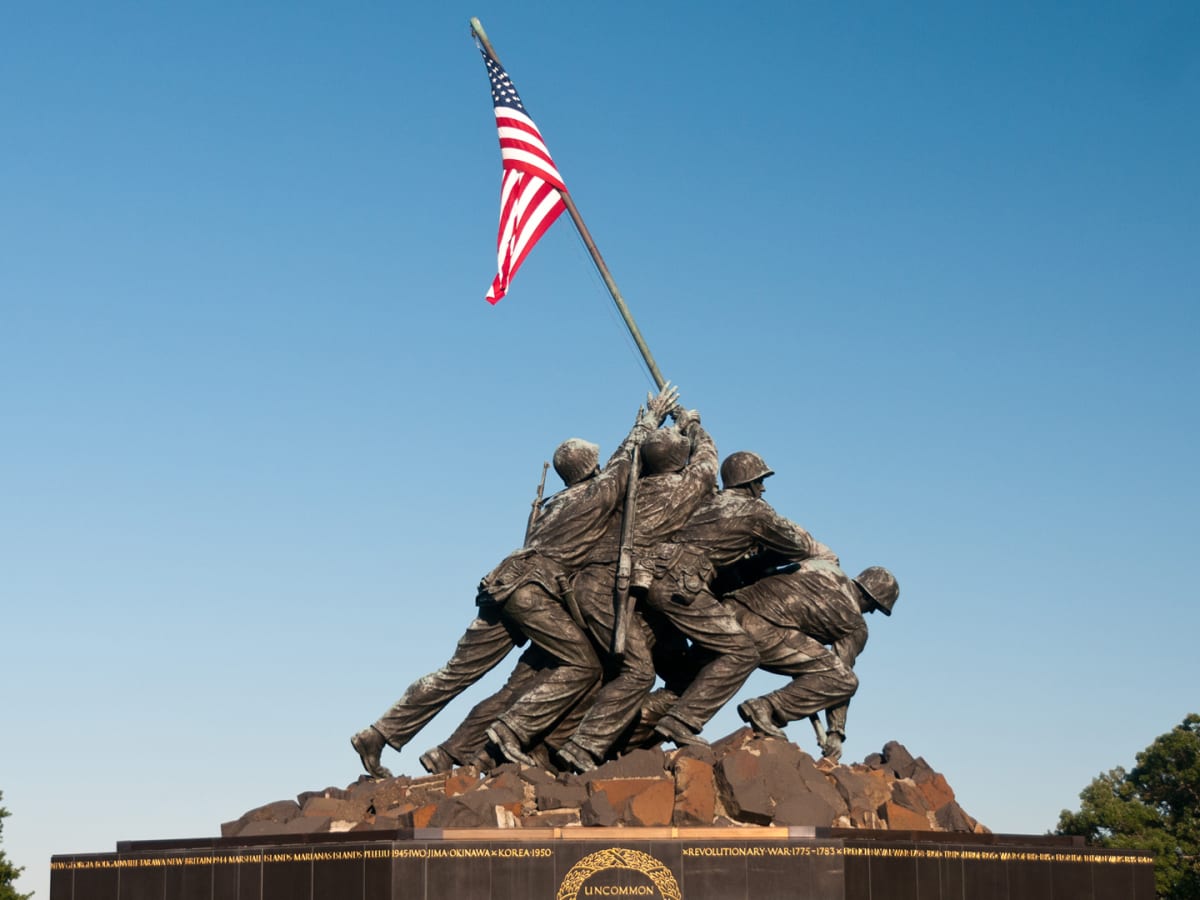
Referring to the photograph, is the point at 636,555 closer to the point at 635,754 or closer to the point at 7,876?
the point at 635,754

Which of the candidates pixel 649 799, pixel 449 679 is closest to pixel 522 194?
pixel 449 679

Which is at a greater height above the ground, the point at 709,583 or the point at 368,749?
the point at 709,583

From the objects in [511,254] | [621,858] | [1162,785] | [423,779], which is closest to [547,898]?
[621,858]

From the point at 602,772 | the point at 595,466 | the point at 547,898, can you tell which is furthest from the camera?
the point at 595,466

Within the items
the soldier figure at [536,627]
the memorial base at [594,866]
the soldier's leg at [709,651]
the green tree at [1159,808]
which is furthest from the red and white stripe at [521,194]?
the green tree at [1159,808]

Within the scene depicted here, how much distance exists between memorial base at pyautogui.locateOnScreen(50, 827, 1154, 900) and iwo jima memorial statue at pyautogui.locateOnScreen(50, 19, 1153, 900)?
21 millimetres

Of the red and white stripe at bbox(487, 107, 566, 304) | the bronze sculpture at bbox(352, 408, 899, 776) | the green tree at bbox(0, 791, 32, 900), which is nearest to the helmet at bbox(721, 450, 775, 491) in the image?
the bronze sculpture at bbox(352, 408, 899, 776)

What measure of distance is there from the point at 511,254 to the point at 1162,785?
1039 inches

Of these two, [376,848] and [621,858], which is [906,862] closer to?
[621,858]

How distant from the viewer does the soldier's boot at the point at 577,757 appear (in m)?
20.0

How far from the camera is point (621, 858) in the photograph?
1791 centimetres

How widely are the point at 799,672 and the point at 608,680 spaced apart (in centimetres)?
207

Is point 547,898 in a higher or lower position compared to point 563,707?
lower

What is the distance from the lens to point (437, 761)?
829 inches
